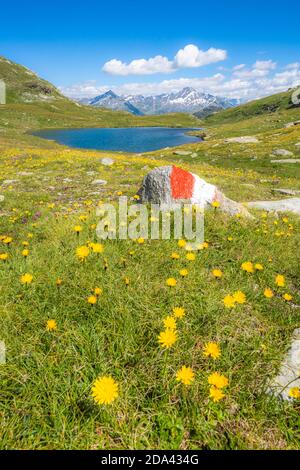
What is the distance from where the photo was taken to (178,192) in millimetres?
9500

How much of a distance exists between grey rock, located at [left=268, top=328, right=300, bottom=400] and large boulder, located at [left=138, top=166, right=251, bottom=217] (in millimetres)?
5893

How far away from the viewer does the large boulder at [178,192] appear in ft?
30.2

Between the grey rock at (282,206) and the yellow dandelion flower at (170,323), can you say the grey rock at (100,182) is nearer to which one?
the grey rock at (282,206)

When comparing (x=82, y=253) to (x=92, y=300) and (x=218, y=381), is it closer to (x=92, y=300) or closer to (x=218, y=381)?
(x=92, y=300)

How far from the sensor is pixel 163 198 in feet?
30.4

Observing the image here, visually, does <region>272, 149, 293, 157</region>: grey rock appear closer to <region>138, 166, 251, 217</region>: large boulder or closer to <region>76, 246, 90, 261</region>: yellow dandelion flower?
<region>138, 166, 251, 217</region>: large boulder

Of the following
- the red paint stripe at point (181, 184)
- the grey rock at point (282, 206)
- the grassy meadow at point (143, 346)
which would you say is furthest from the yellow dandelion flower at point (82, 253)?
the grey rock at point (282, 206)

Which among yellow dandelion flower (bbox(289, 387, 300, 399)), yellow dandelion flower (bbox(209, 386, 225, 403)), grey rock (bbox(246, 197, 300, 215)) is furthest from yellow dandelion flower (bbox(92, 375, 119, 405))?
grey rock (bbox(246, 197, 300, 215))

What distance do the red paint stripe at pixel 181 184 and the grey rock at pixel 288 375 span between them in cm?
648

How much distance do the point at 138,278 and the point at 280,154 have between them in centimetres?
3488

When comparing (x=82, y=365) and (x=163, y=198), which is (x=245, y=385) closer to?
(x=82, y=365)

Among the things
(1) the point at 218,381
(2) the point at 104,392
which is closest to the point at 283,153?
(1) the point at 218,381

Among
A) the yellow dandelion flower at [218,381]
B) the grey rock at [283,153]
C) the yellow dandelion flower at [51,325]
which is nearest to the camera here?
the yellow dandelion flower at [218,381]
